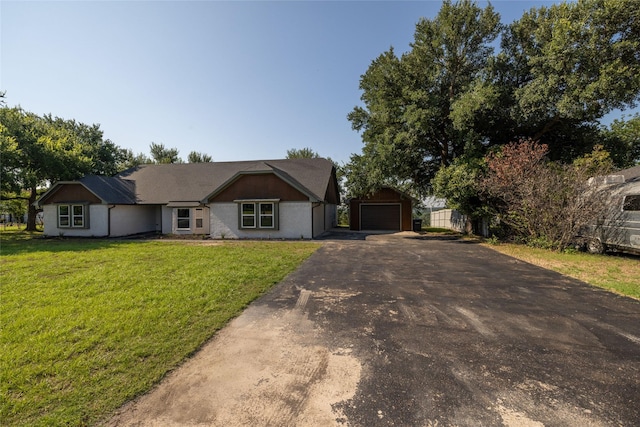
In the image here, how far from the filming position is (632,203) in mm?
9164

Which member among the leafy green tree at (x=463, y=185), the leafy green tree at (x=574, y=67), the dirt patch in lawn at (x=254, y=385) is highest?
the leafy green tree at (x=574, y=67)

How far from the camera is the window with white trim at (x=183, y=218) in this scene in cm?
1838

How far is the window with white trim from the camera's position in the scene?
18375mm

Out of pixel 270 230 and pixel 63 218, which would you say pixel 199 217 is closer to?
pixel 270 230

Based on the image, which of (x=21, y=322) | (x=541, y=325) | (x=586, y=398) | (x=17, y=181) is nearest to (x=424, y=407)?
(x=586, y=398)

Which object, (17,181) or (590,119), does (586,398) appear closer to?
(590,119)

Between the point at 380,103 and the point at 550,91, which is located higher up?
the point at 380,103

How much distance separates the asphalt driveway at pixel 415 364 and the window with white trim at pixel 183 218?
1509cm

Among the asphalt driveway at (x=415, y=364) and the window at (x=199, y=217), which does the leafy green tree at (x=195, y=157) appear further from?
the asphalt driveway at (x=415, y=364)

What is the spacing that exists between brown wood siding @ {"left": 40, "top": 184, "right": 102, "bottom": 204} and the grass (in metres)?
23.9

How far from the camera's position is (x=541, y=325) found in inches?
164

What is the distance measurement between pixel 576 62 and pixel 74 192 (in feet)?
98.8

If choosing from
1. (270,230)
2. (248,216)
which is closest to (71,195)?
(248,216)

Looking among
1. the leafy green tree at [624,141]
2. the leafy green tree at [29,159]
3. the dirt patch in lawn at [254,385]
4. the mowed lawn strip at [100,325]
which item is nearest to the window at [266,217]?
the mowed lawn strip at [100,325]
